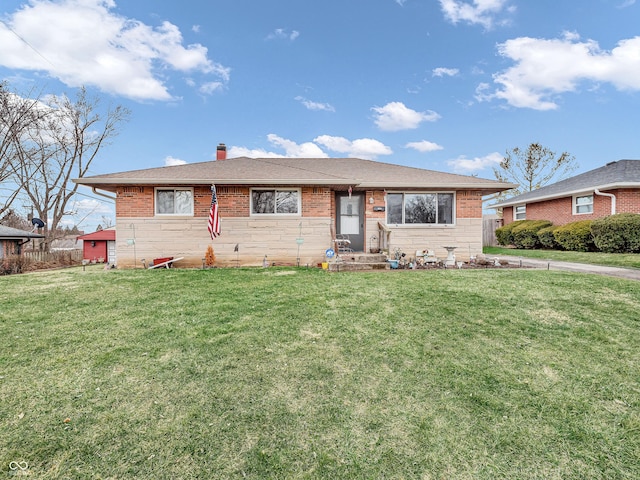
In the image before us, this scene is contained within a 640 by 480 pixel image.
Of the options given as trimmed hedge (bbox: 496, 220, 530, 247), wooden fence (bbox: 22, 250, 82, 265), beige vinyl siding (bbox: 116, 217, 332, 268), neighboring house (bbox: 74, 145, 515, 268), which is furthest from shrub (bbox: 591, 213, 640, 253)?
wooden fence (bbox: 22, 250, 82, 265)

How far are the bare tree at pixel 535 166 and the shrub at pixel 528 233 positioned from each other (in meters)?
11.7

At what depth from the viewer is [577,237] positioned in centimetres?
1393

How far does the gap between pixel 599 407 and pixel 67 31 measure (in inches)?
725

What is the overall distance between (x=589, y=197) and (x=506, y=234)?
4616mm

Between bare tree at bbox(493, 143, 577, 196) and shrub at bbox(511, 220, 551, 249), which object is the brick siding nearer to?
shrub at bbox(511, 220, 551, 249)

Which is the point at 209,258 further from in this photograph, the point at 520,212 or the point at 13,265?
the point at 520,212

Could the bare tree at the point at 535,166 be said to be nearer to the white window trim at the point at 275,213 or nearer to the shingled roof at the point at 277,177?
the shingled roof at the point at 277,177

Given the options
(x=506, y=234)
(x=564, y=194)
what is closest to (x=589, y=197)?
(x=564, y=194)

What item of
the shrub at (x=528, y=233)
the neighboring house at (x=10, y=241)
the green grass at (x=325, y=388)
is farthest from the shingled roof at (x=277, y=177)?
the shrub at (x=528, y=233)

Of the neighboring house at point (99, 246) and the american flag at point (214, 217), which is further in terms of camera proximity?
the neighboring house at point (99, 246)

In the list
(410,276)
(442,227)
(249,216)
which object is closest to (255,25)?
(249,216)

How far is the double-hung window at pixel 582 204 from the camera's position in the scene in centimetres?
1541

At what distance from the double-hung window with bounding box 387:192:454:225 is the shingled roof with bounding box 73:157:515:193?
23.0 inches

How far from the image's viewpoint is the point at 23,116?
16.5 m
